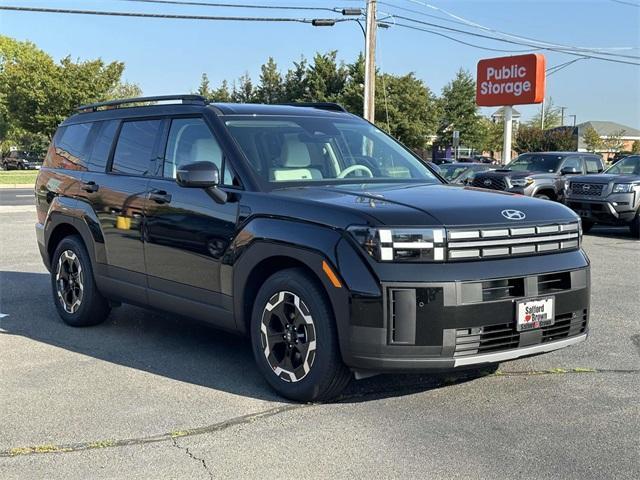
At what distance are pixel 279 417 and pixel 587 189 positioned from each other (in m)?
12.1

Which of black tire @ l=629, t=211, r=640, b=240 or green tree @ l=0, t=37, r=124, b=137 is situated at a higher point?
green tree @ l=0, t=37, r=124, b=137

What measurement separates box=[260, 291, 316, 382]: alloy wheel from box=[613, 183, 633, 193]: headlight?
38.0 feet

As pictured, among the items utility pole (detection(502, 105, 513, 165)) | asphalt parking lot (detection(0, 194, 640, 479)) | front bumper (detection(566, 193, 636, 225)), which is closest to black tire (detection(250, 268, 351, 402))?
asphalt parking lot (detection(0, 194, 640, 479))

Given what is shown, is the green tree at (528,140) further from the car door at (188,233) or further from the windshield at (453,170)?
the car door at (188,233)

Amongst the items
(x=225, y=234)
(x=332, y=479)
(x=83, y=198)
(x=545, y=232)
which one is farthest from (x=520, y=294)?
(x=83, y=198)

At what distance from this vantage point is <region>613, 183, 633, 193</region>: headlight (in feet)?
46.2

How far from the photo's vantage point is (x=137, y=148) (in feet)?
19.2

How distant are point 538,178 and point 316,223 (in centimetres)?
1334

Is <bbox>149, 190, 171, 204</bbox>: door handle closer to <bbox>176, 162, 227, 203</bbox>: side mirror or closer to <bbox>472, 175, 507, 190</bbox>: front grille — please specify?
<bbox>176, 162, 227, 203</bbox>: side mirror

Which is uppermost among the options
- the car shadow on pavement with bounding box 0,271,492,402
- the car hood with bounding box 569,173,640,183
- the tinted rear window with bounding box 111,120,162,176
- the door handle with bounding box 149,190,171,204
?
the tinted rear window with bounding box 111,120,162,176

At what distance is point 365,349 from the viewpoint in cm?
393

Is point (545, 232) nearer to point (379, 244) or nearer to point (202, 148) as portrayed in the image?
point (379, 244)

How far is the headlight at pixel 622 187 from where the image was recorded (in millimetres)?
14086

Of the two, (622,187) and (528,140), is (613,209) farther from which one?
(528,140)
